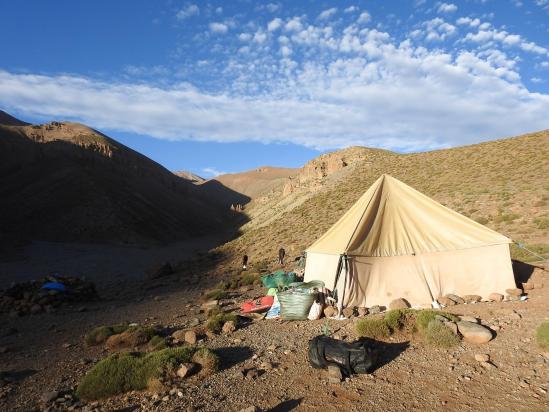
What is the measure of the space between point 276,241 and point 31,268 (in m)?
23.6

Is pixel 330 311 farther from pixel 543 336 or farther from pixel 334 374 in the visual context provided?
pixel 543 336

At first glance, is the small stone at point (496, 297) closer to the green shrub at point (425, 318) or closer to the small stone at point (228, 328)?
the green shrub at point (425, 318)

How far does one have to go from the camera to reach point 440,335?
8.45 m

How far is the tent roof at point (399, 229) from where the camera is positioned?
12180mm

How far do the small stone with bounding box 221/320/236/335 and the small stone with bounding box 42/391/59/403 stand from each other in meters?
4.38

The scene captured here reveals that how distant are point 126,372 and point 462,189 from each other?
1189 inches

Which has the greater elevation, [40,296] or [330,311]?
[330,311]

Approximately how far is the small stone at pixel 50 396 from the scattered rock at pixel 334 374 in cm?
524

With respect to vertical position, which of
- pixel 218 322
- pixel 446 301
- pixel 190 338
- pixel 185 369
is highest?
pixel 446 301

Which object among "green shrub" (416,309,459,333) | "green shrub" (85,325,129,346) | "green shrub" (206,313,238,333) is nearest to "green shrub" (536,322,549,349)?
"green shrub" (416,309,459,333)

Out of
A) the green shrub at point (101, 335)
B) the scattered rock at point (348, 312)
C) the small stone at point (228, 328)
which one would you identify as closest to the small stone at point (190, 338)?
the small stone at point (228, 328)

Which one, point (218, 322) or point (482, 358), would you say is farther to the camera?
point (218, 322)

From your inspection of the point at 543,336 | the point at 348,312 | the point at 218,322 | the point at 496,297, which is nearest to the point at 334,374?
the point at 348,312

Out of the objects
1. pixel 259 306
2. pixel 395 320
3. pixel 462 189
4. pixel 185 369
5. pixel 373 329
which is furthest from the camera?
pixel 462 189
